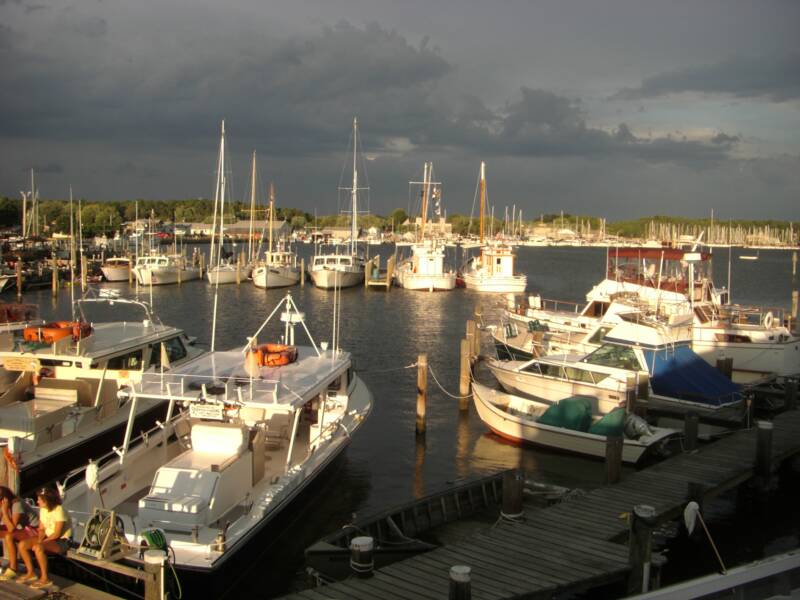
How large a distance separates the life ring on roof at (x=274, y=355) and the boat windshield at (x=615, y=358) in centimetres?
1033

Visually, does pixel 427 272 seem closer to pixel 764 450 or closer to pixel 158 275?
pixel 158 275

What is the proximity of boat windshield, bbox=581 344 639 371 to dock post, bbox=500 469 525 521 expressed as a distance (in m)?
9.87

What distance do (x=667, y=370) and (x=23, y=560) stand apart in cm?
1861

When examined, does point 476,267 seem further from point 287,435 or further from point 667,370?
point 287,435

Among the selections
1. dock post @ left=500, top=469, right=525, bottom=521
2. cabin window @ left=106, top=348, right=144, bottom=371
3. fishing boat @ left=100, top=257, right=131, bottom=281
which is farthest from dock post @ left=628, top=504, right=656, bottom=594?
fishing boat @ left=100, top=257, right=131, bottom=281

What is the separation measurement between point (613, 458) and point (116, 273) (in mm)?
65243

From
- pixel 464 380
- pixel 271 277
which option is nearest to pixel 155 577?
pixel 464 380

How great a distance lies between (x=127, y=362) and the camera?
19922 mm

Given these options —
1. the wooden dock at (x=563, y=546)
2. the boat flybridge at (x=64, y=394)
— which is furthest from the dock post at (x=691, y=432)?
the boat flybridge at (x=64, y=394)

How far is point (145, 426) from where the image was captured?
812 inches

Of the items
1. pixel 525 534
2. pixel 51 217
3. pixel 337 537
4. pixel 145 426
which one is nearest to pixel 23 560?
pixel 337 537

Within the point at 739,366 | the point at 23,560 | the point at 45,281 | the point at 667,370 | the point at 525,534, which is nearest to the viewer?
the point at 23,560

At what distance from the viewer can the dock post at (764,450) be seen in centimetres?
1592

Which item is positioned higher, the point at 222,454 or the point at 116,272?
the point at 116,272
